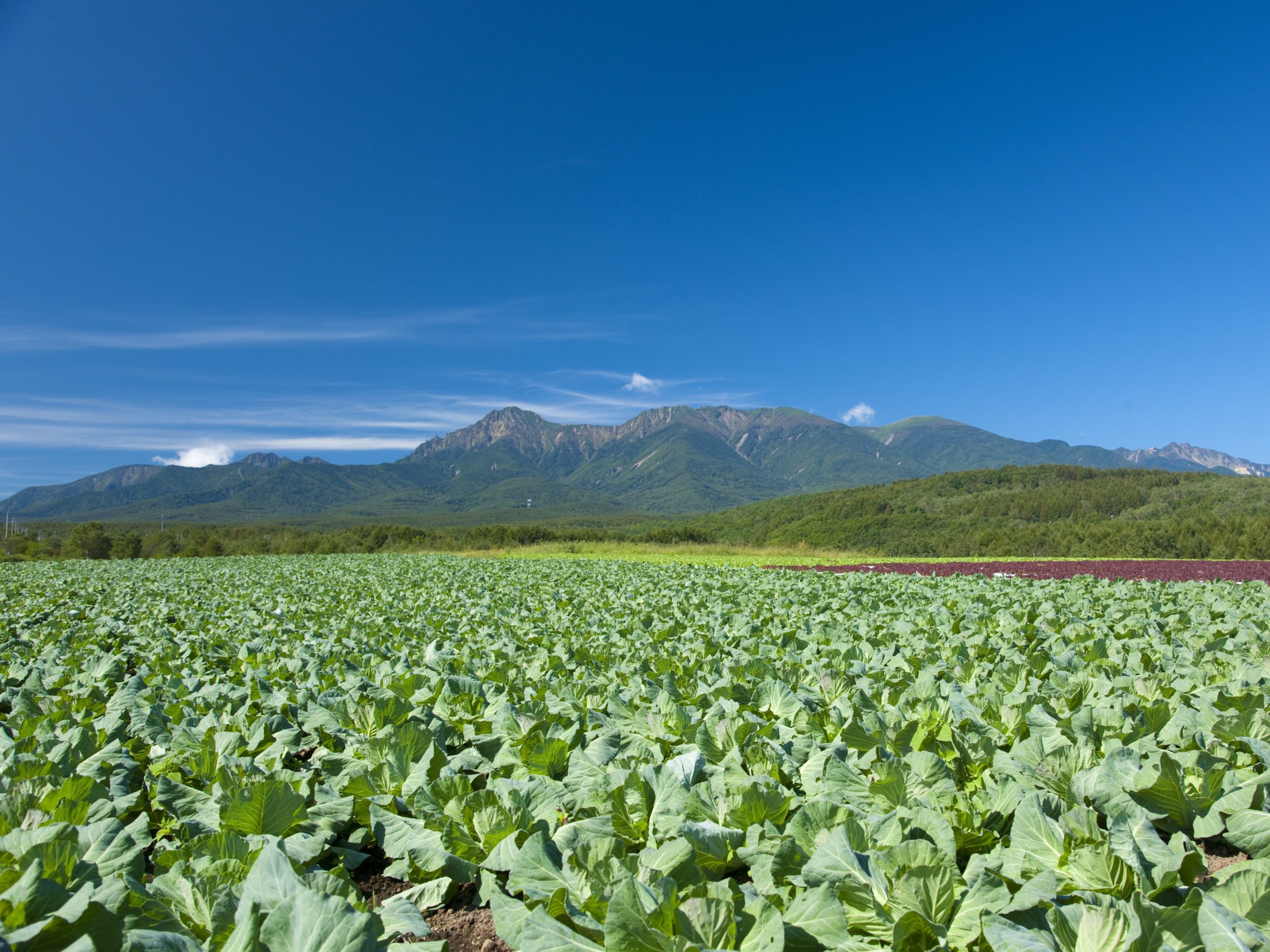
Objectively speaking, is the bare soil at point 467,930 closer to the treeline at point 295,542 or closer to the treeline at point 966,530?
the treeline at point 966,530

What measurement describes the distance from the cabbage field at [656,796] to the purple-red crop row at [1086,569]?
595 inches

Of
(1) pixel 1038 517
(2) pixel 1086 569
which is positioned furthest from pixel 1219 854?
(1) pixel 1038 517

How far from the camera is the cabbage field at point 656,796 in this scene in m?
1.78

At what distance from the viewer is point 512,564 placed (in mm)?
29344

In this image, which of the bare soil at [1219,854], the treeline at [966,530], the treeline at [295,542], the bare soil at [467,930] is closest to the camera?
the bare soil at [467,930]

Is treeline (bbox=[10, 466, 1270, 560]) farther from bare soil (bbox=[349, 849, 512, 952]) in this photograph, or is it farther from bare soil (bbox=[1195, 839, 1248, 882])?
bare soil (bbox=[349, 849, 512, 952])

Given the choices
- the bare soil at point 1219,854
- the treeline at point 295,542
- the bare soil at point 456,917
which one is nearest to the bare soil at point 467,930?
the bare soil at point 456,917

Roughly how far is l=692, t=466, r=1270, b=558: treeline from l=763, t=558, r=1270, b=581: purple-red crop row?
39.9ft

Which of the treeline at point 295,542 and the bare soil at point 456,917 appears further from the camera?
the treeline at point 295,542

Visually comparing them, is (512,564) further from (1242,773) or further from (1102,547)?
(1102,547)

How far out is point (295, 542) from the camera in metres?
60.7

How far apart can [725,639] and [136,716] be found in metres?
5.82

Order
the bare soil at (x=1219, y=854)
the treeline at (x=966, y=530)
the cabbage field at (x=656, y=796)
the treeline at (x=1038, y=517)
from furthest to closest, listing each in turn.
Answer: the treeline at (x=966, y=530) → the treeline at (x=1038, y=517) → the bare soil at (x=1219, y=854) → the cabbage field at (x=656, y=796)

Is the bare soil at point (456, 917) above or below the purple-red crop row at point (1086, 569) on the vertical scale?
above
